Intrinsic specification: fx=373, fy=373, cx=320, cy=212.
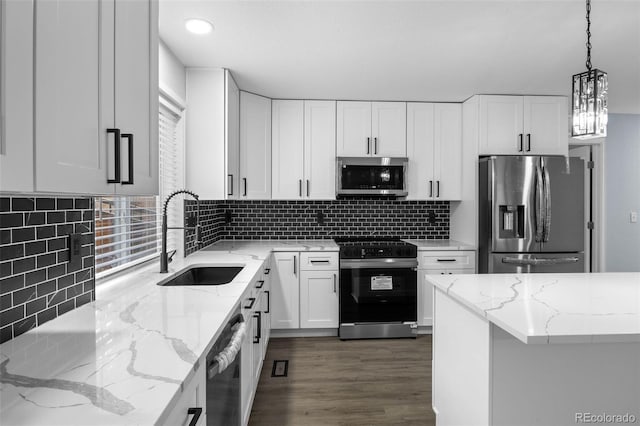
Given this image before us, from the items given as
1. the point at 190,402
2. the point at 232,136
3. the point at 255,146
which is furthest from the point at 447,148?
the point at 190,402

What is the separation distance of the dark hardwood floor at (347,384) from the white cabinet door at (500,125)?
1.92 metres

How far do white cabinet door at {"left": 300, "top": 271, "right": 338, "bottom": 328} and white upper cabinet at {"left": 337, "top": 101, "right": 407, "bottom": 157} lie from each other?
1230mm

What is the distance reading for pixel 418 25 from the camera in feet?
7.06

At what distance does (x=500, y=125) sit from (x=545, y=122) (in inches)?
17.2

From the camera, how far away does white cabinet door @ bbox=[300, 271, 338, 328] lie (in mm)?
3482

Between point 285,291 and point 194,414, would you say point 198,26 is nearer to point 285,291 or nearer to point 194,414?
point 194,414

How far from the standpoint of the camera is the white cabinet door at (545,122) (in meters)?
3.53

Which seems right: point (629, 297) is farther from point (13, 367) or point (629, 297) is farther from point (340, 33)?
point (13, 367)

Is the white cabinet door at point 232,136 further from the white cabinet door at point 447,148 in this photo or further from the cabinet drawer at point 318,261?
the white cabinet door at point 447,148

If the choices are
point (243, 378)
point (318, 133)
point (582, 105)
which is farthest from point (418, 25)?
point (243, 378)

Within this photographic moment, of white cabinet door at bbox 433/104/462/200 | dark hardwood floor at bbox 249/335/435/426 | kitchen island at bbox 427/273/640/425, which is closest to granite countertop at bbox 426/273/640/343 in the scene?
kitchen island at bbox 427/273/640/425

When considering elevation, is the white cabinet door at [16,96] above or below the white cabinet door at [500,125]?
below

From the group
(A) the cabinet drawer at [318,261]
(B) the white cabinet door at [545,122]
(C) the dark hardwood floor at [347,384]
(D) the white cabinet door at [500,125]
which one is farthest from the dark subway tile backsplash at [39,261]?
(B) the white cabinet door at [545,122]

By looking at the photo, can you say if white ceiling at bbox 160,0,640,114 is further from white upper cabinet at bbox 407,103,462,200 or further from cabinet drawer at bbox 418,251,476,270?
cabinet drawer at bbox 418,251,476,270
